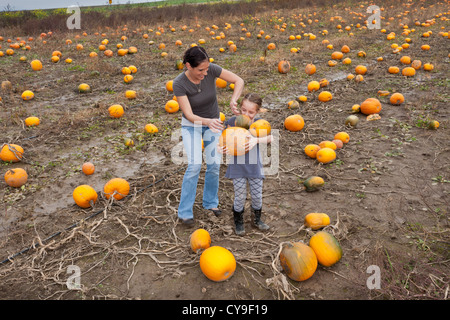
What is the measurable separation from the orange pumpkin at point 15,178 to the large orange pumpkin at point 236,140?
3.64 m

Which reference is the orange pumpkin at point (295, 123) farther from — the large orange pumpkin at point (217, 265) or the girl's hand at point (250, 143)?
the large orange pumpkin at point (217, 265)

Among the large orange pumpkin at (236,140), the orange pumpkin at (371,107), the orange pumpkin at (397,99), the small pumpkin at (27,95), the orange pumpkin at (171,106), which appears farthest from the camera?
the small pumpkin at (27,95)

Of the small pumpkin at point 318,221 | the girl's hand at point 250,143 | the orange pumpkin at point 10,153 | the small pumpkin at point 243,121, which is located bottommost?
the small pumpkin at point 318,221

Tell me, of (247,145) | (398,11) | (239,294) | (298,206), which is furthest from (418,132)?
(398,11)

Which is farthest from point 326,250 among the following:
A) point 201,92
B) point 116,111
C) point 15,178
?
point 116,111

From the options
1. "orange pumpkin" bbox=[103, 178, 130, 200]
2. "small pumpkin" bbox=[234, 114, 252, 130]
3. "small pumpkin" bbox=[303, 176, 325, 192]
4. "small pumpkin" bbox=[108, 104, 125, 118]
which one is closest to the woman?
"small pumpkin" bbox=[234, 114, 252, 130]

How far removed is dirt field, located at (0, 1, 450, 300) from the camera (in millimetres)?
3168

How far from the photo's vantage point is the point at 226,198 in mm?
4770

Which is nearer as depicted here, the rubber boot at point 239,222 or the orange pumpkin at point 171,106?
the rubber boot at point 239,222

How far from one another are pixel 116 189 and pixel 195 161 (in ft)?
5.08

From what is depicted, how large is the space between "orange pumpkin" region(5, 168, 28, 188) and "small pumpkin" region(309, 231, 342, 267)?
15.1 ft

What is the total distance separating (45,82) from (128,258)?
30.1ft

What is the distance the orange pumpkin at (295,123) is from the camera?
6438 mm

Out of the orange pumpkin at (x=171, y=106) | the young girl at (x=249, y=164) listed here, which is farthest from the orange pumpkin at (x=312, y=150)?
the orange pumpkin at (x=171, y=106)
